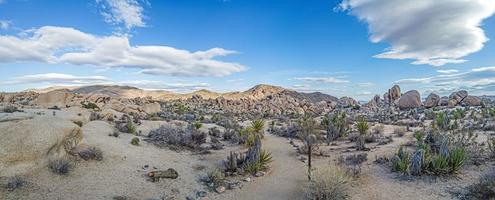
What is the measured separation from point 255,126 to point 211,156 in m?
5.66

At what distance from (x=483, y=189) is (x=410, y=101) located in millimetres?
30374

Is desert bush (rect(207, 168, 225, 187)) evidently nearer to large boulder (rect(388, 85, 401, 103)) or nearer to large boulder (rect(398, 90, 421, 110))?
large boulder (rect(398, 90, 421, 110))

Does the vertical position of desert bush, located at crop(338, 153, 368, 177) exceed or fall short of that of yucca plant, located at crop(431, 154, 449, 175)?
it falls short

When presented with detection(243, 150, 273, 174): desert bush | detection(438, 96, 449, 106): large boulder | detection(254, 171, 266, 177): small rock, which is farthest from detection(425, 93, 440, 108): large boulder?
detection(254, 171, 266, 177): small rock

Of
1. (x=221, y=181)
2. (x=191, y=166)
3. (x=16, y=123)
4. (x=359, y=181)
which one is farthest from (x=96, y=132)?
(x=359, y=181)

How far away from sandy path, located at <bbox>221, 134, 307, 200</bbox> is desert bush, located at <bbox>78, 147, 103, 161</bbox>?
13.4ft

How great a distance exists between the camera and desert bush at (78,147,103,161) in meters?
9.83

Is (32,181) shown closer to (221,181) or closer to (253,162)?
(221,181)

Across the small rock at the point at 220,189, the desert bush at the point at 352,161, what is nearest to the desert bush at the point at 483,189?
the desert bush at the point at 352,161

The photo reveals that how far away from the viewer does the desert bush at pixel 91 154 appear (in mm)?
9828

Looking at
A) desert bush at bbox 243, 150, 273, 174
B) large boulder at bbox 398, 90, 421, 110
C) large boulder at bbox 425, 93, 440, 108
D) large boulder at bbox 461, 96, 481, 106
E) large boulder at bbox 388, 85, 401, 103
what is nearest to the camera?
desert bush at bbox 243, 150, 273, 174

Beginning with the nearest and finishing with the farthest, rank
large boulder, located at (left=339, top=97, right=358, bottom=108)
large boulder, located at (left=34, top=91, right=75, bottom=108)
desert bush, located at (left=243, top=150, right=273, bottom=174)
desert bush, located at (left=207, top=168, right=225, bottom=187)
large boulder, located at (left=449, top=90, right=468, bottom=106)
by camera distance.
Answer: desert bush, located at (left=207, top=168, right=225, bottom=187) → desert bush, located at (left=243, top=150, right=273, bottom=174) → large boulder, located at (left=449, top=90, right=468, bottom=106) → large boulder, located at (left=34, top=91, right=75, bottom=108) → large boulder, located at (left=339, top=97, right=358, bottom=108)

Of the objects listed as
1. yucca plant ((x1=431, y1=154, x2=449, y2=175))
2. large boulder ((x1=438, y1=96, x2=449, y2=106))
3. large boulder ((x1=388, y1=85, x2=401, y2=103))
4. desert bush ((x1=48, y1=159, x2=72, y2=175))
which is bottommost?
desert bush ((x1=48, y1=159, x2=72, y2=175))

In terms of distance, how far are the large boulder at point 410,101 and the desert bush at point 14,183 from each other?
34668mm
